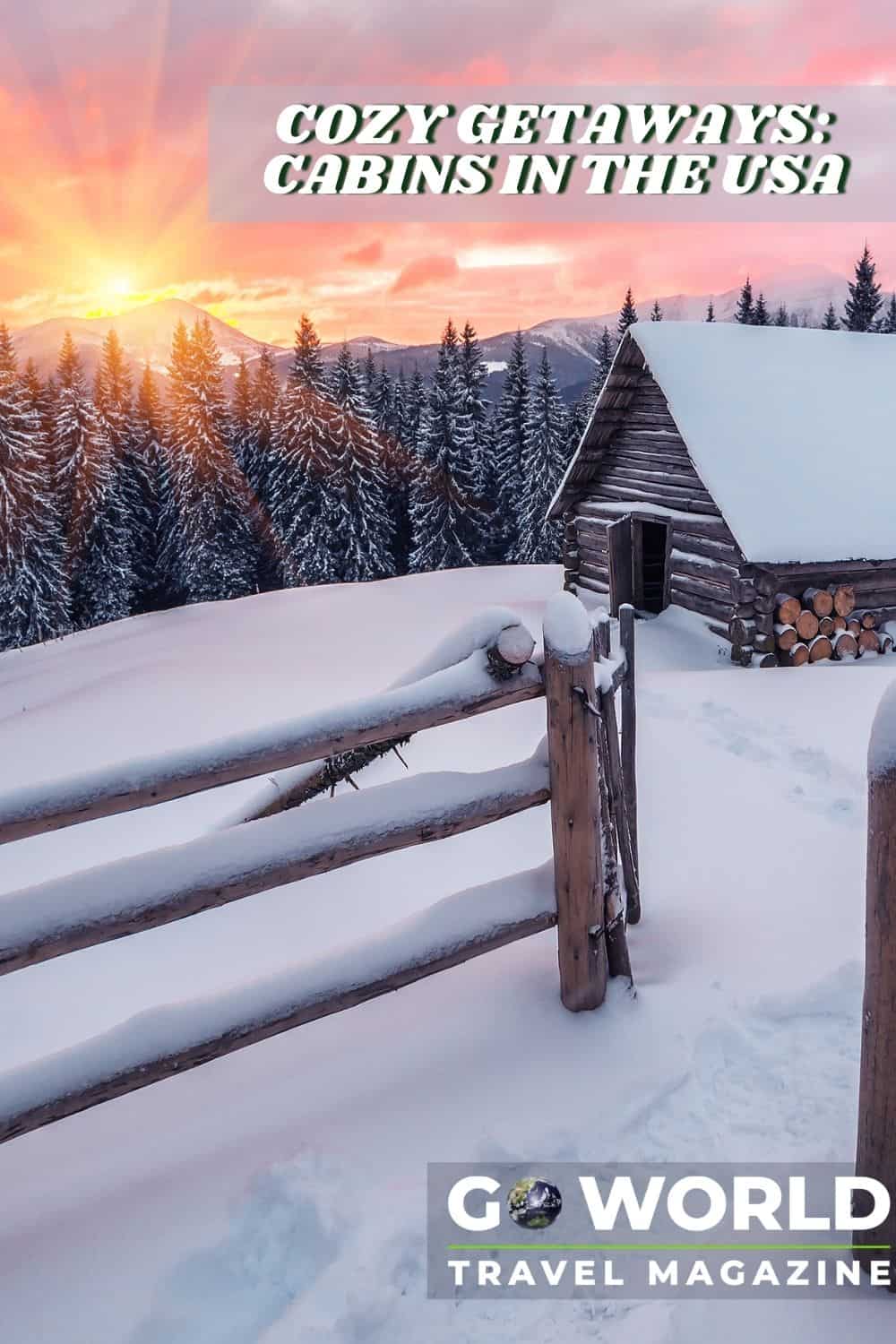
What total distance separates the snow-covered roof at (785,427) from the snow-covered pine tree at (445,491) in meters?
24.6

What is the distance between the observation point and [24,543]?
33.2 metres

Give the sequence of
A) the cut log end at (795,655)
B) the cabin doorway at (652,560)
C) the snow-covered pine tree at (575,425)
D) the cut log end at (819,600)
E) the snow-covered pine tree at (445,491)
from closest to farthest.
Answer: the cut log end at (795,655) → the cut log end at (819,600) → the cabin doorway at (652,560) → the snow-covered pine tree at (445,491) → the snow-covered pine tree at (575,425)

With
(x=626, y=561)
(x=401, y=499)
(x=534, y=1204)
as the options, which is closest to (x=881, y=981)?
(x=534, y=1204)

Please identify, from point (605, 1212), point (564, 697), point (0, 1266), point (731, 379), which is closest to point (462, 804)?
point (564, 697)

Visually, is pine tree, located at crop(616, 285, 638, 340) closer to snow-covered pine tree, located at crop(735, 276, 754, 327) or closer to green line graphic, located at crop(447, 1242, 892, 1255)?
snow-covered pine tree, located at crop(735, 276, 754, 327)

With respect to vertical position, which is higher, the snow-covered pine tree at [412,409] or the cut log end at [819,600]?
the snow-covered pine tree at [412,409]

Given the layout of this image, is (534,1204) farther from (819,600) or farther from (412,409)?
(412,409)

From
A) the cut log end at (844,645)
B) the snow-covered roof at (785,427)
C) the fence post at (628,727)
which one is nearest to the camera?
the fence post at (628,727)

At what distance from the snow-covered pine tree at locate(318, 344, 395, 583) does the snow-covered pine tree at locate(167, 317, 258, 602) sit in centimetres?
394

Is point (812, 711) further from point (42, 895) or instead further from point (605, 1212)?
point (42, 895)

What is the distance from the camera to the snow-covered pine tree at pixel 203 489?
38312 mm

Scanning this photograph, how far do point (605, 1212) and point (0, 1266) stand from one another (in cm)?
186

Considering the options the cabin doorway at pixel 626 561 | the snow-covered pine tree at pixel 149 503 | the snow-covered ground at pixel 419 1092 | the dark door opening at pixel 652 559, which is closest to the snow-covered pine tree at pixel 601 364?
the dark door opening at pixel 652 559

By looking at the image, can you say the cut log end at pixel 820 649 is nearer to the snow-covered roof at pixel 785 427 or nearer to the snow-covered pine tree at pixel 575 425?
the snow-covered roof at pixel 785 427
